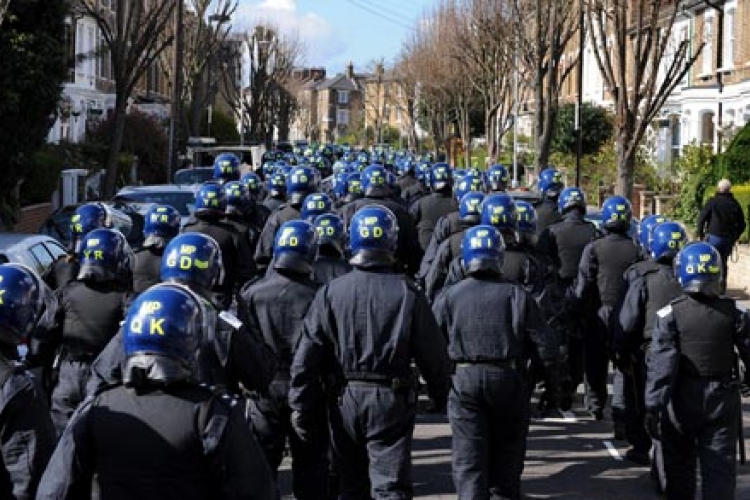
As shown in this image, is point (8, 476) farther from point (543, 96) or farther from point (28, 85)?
point (543, 96)

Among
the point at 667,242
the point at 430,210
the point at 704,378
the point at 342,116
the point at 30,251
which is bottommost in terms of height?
the point at 704,378

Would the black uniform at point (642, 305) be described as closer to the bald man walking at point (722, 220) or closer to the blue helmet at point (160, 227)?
the blue helmet at point (160, 227)

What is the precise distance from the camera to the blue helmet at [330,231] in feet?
28.2

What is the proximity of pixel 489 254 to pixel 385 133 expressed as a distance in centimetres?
9783

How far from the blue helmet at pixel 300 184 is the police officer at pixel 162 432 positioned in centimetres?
872

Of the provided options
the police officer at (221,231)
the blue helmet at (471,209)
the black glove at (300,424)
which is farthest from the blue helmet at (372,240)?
the blue helmet at (471,209)

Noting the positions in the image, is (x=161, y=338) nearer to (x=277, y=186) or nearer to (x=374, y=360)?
(x=374, y=360)

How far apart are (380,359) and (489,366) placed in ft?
2.91

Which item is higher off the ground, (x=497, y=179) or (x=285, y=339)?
(x=497, y=179)

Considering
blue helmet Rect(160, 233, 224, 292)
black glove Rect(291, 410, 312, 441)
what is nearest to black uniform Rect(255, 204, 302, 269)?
black glove Rect(291, 410, 312, 441)

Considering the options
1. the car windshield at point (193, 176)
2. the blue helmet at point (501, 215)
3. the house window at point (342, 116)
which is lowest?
the blue helmet at point (501, 215)

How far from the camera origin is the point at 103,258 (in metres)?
7.44

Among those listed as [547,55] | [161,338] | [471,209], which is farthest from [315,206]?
[547,55]

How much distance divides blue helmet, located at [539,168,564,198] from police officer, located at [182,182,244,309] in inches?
141
